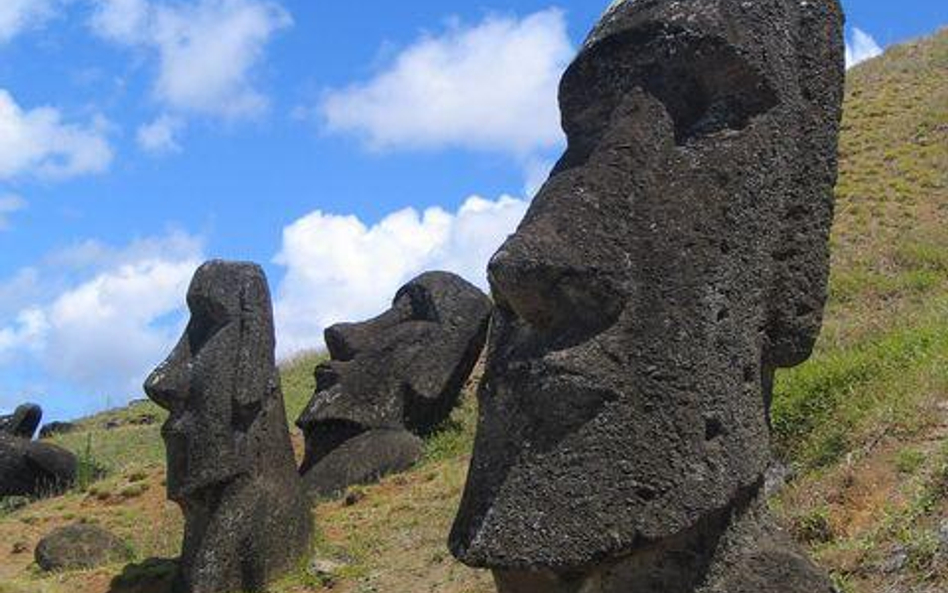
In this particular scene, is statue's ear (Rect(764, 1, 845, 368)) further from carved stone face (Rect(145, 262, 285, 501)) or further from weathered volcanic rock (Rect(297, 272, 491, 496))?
weathered volcanic rock (Rect(297, 272, 491, 496))

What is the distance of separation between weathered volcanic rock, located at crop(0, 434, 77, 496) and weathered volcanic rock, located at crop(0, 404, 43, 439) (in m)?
1.17

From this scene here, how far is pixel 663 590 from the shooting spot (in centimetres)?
427

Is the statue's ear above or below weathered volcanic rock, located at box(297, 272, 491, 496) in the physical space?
below

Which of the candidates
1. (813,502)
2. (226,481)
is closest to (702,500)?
(813,502)

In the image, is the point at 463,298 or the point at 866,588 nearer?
the point at 866,588

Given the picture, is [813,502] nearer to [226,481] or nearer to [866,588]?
[866,588]

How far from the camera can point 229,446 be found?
11234 mm

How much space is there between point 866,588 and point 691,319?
11.2 feet

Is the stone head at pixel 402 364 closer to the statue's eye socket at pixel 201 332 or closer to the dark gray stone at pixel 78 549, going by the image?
the dark gray stone at pixel 78 549

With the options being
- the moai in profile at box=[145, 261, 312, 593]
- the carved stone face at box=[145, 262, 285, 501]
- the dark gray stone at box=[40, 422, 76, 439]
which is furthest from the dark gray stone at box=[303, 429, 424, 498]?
the dark gray stone at box=[40, 422, 76, 439]

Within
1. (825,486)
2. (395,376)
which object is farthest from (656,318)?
(395,376)

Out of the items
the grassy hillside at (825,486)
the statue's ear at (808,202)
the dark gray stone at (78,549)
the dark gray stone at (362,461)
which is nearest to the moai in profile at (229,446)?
the grassy hillside at (825,486)

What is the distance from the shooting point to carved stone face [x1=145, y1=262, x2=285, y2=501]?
11.2 metres

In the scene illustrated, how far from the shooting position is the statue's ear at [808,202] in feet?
15.4
